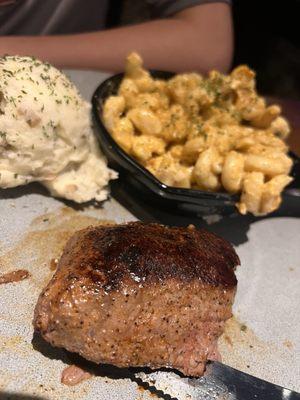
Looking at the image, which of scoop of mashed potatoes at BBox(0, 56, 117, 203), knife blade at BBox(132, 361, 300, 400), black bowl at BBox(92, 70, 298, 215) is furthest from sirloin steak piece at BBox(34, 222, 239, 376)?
scoop of mashed potatoes at BBox(0, 56, 117, 203)

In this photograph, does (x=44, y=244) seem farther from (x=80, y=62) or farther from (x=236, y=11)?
(x=236, y=11)

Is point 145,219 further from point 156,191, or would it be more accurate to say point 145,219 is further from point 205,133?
point 205,133

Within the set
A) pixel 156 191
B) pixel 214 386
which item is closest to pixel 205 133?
pixel 156 191

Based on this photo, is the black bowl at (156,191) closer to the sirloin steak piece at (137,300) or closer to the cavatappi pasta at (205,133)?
the cavatappi pasta at (205,133)

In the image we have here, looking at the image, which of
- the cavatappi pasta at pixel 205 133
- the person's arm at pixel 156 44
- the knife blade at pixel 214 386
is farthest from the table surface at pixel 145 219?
the person's arm at pixel 156 44

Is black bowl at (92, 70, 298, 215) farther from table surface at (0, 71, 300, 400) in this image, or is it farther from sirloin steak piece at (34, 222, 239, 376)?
sirloin steak piece at (34, 222, 239, 376)
